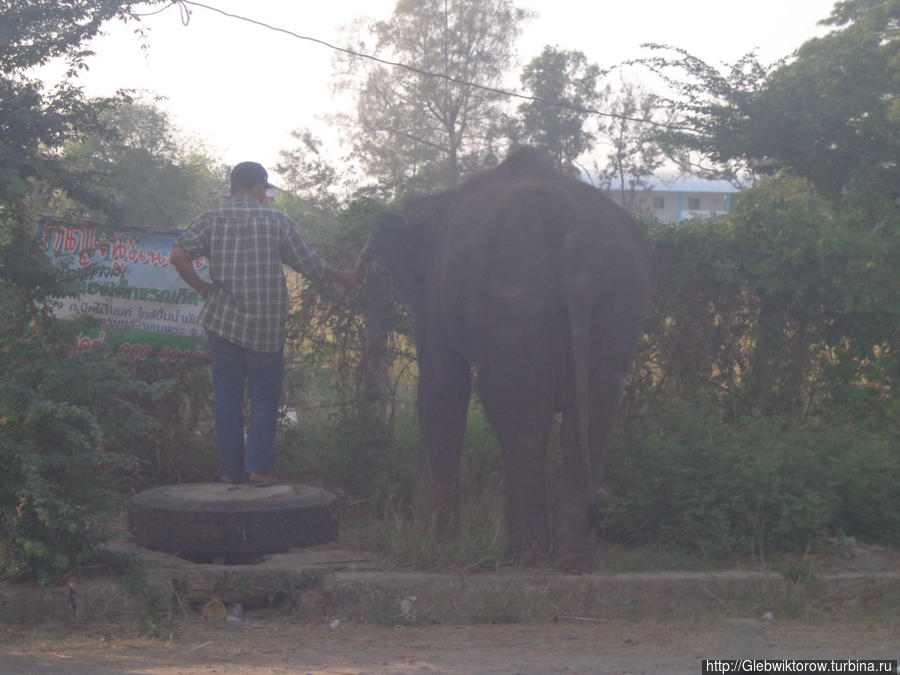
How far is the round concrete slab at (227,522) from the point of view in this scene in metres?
5.28

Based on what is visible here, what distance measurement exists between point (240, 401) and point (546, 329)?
2056 millimetres

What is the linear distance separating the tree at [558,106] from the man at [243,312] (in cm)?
2698

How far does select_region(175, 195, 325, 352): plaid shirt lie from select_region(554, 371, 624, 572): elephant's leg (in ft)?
6.28

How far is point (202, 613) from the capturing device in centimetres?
511

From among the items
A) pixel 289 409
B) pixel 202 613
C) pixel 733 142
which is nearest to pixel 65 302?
pixel 289 409

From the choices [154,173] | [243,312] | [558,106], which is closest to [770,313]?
[243,312]

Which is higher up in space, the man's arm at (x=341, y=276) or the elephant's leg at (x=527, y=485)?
the man's arm at (x=341, y=276)

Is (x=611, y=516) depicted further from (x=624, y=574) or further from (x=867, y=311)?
(x=867, y=311)

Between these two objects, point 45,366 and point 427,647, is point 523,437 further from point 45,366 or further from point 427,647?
point 45,366

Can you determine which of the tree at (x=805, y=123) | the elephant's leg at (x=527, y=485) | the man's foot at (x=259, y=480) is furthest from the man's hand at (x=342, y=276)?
the tree at (x=805, y=123)

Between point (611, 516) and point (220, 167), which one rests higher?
point (220, 167)

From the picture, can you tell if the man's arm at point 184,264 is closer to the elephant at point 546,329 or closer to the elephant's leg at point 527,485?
the elephant at point 546,329

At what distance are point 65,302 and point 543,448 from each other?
396cm

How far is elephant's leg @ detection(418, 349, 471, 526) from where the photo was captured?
235 inches
